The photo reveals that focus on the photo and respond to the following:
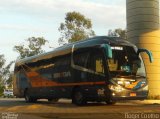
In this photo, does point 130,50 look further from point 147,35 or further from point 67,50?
point 147,35

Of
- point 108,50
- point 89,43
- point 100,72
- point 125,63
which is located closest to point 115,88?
point 100,72

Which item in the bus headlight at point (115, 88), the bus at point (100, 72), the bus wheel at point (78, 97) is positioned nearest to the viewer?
the bus headlight at point (115, 88)

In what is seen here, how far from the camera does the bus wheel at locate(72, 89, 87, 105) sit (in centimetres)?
2053

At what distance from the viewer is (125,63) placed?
1927cm

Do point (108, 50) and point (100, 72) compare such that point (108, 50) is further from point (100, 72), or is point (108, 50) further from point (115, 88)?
point (115, 88)

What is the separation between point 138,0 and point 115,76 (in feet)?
50.9

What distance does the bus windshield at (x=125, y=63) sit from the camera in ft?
62.3

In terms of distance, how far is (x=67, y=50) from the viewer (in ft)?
74.3

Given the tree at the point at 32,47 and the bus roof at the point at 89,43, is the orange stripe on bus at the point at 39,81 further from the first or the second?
the tree at the point at 32,47

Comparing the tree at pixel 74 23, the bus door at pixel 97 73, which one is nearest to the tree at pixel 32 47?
the tree at pixel 74 23

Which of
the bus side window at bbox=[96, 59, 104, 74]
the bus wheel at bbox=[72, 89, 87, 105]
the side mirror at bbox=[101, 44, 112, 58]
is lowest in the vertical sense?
the bus wheel at bbox=[72, 89, 87, 105]

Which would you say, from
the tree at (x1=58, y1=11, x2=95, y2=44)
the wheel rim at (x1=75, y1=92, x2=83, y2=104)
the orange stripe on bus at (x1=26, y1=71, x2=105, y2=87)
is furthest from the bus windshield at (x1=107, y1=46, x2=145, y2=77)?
the tree at (x1=58, y1=11, x2=95, y2=44)

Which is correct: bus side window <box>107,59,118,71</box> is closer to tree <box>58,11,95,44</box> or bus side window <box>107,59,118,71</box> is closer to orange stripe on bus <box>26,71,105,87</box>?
orange stripe on bus <box>26,71,105,87</box>

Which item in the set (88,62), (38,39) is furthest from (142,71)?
(38,39)
